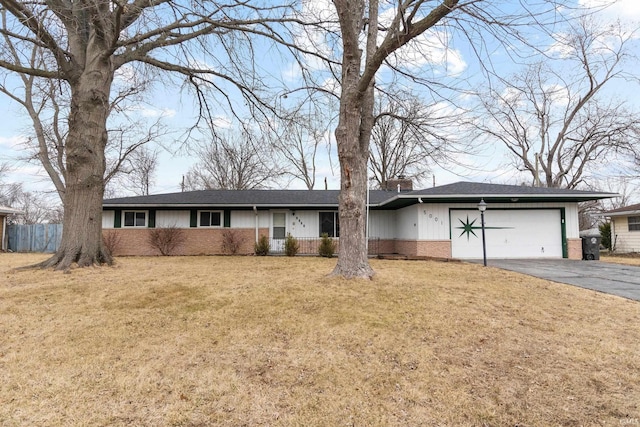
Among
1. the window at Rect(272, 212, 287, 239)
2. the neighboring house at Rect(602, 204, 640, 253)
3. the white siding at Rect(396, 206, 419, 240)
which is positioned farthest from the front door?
the neighboring house at Rect(602, 204, 640, 253)

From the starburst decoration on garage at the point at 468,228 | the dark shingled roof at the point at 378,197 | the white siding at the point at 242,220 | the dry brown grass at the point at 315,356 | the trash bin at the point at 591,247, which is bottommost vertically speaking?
the dry brown grass at the point at 315,356

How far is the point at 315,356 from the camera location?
3.60 m

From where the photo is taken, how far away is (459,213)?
44.2ft

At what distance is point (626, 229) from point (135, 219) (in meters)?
25.0

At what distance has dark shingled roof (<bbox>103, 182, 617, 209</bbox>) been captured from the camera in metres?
12.5

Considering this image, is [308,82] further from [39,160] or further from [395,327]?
[39,160]

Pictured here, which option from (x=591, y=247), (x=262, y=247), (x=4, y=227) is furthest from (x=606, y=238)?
(x=4, y=227)

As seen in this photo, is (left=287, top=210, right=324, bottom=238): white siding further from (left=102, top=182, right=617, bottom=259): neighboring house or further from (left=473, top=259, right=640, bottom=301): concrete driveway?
(left=473, top=259, right=640, bottom=301): concrete driveway

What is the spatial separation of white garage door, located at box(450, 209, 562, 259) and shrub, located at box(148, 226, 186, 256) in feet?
37.9

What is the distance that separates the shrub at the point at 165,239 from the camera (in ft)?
49.3

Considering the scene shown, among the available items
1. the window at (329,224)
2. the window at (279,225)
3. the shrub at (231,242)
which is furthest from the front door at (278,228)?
the window at (329,224)

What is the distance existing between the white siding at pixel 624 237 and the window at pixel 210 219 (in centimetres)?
2113

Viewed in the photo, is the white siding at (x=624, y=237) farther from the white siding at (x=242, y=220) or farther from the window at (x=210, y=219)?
the window at (x=210, y=219)

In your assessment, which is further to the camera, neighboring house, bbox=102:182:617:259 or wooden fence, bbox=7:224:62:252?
wooden fence, bbox=7:224:62:252
